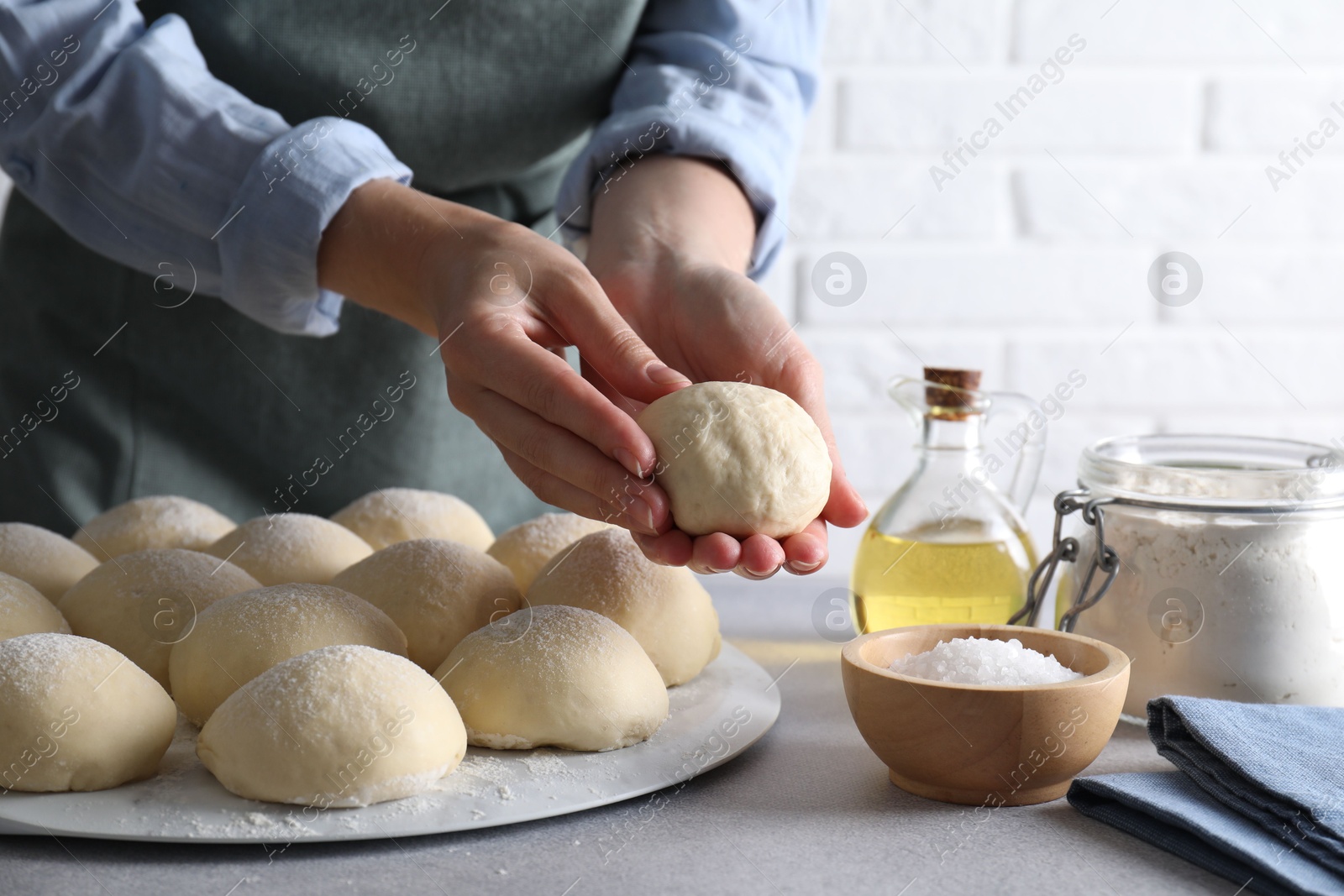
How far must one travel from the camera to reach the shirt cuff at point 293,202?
1039mm

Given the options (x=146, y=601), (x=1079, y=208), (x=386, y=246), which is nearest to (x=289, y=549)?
(x=146, y=601)

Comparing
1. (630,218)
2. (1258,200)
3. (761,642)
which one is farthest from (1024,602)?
(1258,200)

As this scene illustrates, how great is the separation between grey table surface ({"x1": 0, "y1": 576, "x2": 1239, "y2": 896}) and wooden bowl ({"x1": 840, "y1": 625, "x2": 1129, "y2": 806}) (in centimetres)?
2

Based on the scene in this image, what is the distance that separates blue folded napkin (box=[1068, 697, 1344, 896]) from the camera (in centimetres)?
65

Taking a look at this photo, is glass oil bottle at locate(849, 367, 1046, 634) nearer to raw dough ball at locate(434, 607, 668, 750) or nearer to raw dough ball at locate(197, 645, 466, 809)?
raw dough ball at locate(434, 607, 668, 750)

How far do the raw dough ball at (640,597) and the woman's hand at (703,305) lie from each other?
0.13m

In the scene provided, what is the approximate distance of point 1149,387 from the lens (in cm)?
211

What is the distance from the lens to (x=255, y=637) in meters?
0.85

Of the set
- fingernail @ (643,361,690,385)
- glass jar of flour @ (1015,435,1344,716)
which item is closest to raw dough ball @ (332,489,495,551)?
fingernail @ (643,361,690,385)

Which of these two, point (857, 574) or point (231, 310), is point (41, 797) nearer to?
point (857, 574)

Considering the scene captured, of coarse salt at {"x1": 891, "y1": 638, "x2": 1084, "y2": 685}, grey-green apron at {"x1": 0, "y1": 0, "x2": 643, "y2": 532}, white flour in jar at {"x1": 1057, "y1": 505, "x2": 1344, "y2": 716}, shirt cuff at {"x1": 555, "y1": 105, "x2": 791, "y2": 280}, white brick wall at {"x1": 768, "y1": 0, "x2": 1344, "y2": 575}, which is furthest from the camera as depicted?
white brick wall at {"x1": 768, "y1": 0, "x2": 1344, "y2": 575}

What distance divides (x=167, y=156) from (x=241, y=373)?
0.43 meters

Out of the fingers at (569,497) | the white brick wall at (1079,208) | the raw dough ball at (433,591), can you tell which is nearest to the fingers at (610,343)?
the fingers at (569,497)

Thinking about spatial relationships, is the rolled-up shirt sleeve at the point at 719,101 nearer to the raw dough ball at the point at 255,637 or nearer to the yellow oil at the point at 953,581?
the yellow oil at the point at 953,581
